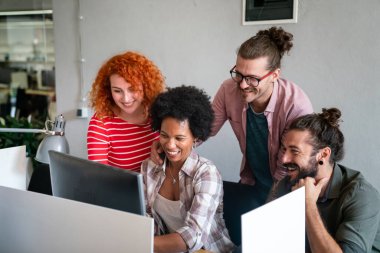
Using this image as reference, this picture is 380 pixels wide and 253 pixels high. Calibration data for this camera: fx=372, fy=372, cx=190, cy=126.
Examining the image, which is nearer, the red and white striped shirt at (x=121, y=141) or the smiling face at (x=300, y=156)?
the smiling face at (x=300, y=156)

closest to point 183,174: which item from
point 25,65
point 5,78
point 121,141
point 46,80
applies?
point 121,141

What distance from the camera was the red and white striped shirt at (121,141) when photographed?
165cm

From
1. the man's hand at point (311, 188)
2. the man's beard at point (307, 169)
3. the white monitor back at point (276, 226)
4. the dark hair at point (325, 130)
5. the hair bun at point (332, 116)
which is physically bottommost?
the man's hand at point (311, 188)

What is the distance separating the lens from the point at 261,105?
167 cm

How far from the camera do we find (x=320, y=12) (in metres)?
2.13

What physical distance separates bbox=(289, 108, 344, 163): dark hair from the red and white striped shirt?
2.19ft

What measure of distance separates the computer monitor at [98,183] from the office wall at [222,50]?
1540 mm

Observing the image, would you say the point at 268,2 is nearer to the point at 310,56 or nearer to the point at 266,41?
the point at 310,56

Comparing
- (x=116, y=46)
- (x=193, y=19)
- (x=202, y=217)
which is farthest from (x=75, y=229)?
(x=116, y=46)

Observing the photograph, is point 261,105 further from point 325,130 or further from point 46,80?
point 46,80

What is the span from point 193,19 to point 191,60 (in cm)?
27

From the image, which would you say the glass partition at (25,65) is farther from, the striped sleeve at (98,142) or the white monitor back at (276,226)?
the white monitor back at (276,226)

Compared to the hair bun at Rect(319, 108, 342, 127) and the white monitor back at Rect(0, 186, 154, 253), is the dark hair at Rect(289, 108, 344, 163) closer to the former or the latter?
the hair bun at Rect(319, 108, 342, 127)

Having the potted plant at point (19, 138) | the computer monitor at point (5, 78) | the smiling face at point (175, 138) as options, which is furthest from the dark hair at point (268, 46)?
the computer monitor at point (5, 78)
